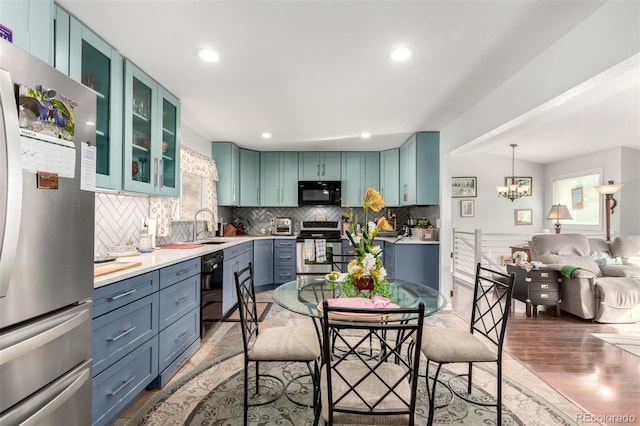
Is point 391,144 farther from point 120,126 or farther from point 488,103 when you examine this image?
point 120,126


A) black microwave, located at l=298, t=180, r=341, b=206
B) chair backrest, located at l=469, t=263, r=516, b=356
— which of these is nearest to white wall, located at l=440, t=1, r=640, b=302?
chair backrest, located at l=469, t=263, r=516, b=356

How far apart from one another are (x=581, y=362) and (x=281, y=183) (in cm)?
438

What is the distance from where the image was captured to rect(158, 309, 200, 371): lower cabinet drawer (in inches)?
87.8

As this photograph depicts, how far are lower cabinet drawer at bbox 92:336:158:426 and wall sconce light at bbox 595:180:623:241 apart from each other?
6.81 metres

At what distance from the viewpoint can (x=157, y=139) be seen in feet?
9.12

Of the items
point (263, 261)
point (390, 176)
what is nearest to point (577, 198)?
point (390, 176)

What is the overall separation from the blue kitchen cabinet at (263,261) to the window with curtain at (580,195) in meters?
6.12

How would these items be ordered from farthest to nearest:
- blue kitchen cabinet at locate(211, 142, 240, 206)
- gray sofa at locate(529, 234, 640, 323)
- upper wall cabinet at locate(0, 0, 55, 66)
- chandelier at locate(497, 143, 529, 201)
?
chandelier at locate(497, 143, 529, 201)
blue kitchen cabinet at locate(211, 142, 240, 206)
gray sofa at locate(529, 234, 640, 323)
upper wall cabinet at locate(0, 0, 55, 66)

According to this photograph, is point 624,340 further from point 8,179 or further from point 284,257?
point 8,179

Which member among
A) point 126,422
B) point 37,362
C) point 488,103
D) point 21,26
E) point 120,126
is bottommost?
point 126,422

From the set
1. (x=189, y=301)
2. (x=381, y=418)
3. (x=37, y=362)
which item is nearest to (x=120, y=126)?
(x=189, y=301)

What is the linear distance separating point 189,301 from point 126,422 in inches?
36.4

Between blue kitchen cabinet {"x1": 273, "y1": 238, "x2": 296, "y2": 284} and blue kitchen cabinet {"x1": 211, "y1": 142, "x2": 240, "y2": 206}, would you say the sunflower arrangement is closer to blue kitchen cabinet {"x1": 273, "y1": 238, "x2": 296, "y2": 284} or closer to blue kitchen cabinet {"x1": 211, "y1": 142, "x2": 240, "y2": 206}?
→ blue kitchen cabinet {"x1": 273, "y1": 238, "x2": 296, "y2": 284}

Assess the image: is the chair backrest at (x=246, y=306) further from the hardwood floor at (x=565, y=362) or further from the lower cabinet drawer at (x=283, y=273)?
the lower cabinet drawer at (x=283, y=273)
